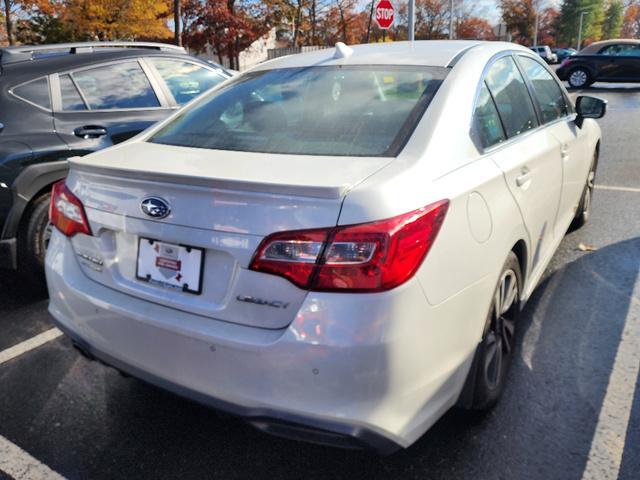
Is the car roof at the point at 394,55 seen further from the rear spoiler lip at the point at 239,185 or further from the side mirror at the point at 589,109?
the rear spoiler lip at the point at 239,185

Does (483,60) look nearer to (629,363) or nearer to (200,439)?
(629,363)

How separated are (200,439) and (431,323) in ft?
3.98

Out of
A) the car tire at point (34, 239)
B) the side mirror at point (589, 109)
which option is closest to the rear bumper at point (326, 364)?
the car tire at point (34, 239)

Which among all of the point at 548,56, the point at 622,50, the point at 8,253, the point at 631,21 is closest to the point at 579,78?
the point at 622,50

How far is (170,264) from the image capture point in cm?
196

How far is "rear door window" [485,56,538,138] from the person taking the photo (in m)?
2.75

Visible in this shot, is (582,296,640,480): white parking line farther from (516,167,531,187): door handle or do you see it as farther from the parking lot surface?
(516,167,531,187): door handle

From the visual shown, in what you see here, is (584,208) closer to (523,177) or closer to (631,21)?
(523,177)

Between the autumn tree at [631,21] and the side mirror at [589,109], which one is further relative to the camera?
the autumn tree at [631,21]

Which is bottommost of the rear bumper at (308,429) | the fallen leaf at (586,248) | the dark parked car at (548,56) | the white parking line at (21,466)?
the white parking line at (21,466)

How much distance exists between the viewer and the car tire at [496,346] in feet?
7.35

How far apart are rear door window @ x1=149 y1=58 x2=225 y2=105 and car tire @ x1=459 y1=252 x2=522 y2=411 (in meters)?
3.35

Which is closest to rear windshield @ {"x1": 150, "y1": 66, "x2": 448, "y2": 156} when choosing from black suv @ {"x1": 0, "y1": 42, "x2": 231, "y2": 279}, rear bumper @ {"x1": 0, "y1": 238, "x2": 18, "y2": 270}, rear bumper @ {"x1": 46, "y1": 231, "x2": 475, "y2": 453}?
rear bumper @ {"x1": 46, "y1": 231, "x2": 475, "y2": 453}

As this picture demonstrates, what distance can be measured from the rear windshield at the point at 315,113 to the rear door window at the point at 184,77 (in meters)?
2.04
